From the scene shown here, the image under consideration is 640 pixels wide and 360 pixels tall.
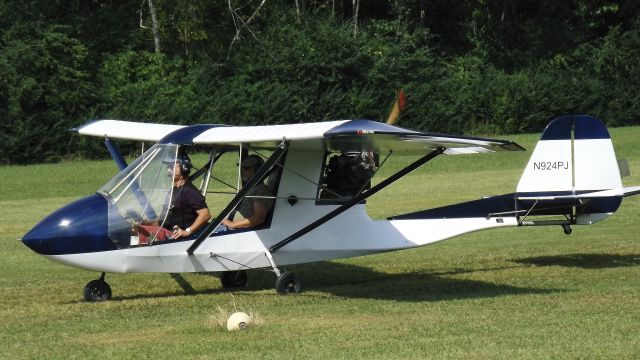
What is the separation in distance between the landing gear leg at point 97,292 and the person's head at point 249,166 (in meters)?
2.18

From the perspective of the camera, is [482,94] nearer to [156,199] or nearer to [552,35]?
[552,35]

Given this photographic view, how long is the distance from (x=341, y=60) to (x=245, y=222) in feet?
104

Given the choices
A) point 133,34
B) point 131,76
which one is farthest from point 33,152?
point 133,34

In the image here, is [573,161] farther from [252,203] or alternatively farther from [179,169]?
[179,169]

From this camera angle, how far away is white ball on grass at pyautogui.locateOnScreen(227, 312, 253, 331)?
11.4 m

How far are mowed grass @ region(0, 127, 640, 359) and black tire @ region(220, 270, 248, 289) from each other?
6.1 inches

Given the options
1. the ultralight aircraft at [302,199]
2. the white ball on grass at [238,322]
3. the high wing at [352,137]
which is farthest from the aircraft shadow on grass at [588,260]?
the white ball on grass at [238,322]

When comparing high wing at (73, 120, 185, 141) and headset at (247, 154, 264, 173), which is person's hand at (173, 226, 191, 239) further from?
high wing at (73, 120, 185, 141)

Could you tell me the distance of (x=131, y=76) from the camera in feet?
150

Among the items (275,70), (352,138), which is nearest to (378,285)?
(352,138)

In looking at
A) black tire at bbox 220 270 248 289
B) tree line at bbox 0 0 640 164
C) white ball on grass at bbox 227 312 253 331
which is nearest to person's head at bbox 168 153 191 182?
black tire at bbox 220 270 248 289

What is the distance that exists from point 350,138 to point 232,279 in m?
2.93

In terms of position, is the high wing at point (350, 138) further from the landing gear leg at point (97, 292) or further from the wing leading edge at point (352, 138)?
the landing gear leg at point (97, 292)

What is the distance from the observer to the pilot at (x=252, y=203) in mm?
14398
